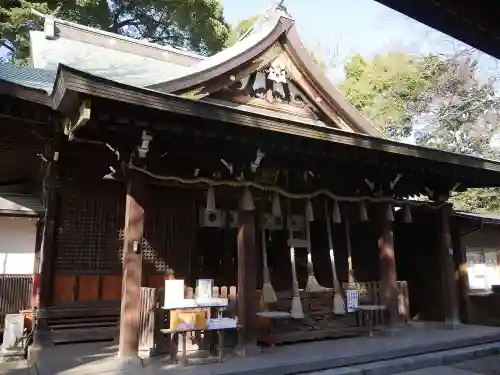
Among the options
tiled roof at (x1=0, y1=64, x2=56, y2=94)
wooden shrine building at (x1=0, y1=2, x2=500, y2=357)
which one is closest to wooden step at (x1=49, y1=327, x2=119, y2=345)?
wooden shrine building at (x1=0, y1=2, x2=500, y2=357)

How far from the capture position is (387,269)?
A: 318 inches

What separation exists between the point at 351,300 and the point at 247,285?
7.62 ft

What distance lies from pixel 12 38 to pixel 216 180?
18.0 meters

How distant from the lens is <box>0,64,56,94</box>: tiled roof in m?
6.00

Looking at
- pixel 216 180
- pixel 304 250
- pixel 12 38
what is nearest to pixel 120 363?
pixel 216 180

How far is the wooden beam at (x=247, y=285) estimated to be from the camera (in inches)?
243

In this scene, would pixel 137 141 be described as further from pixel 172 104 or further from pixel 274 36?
pixel 274 36

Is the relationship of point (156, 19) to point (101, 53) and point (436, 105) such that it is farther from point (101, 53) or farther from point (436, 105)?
point (436, 105)

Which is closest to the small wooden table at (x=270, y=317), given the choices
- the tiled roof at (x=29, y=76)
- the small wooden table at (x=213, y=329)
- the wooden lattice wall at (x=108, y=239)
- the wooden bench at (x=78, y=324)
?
the small wooden table at (x=213, y=329)

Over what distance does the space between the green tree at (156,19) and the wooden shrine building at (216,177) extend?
12.2m

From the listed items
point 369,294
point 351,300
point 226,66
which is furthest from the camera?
point 369,294

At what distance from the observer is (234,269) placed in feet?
29.1

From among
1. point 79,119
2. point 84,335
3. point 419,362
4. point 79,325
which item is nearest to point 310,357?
point 419,362

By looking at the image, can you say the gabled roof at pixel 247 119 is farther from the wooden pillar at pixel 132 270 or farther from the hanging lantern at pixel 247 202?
the wooden pillar at pixel 132 270
